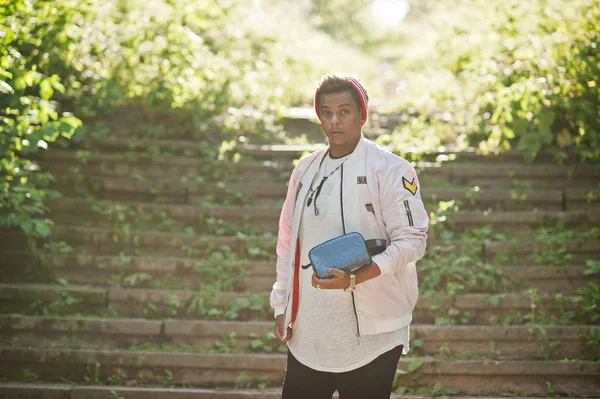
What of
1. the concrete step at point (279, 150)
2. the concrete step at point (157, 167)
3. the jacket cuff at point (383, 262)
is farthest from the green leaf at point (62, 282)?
the jacket cuff at point (383, 262)

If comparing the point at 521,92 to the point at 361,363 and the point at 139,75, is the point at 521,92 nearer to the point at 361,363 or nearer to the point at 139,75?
the point at 139,75

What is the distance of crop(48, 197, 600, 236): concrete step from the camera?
6.07 metres

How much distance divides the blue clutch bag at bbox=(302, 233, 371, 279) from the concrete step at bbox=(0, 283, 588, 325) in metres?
2.74

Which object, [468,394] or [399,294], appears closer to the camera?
[399,294]

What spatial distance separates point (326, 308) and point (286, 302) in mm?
252

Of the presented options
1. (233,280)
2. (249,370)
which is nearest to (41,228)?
(233,280)

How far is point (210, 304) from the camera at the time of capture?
5266 millimetres

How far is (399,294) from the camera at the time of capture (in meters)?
2.74

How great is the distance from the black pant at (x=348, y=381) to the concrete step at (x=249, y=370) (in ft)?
6.36

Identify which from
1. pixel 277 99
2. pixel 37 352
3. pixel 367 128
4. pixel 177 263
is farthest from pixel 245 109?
pixel 37 352

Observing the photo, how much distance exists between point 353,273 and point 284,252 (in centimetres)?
57

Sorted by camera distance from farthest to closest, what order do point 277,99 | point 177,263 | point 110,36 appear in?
point 277,99
point 110,36
point 177,263

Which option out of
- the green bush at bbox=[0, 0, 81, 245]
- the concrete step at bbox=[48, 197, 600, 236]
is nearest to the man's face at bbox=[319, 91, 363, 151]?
the green bush at bbox=[0, 0, 81, 245]

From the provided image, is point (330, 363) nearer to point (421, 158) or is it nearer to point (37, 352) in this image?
point (37, 352)
